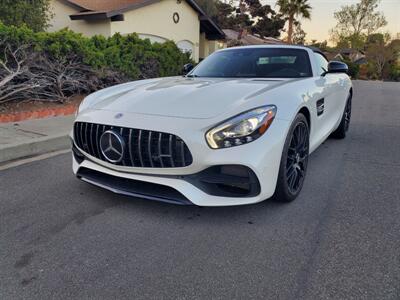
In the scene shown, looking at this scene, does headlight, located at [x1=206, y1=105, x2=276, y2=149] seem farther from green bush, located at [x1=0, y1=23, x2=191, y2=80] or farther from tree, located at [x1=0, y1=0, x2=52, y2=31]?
tree, located at [x1=0, y1=0, x2=52, y2=31]

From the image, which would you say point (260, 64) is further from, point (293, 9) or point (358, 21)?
point (358, 21)

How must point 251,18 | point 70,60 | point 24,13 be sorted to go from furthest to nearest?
point 251,18 < point 24,13 < point 70,60

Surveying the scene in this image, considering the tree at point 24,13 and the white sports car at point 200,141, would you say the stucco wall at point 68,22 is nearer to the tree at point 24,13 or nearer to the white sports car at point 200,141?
the tree at point 24,13

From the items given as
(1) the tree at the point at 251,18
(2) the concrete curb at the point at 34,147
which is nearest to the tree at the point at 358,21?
(1) the tree at the point at 251,18

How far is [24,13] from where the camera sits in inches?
399

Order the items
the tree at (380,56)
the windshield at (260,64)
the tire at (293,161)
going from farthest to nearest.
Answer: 1. the tree at (380,56)
2. the windshield at (260,64)
3. the tire at (293,161)

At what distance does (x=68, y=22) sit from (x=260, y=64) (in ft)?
39.9

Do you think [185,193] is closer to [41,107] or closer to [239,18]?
[41,107]

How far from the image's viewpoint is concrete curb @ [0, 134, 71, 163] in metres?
4.46

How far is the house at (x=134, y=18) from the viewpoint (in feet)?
43.0

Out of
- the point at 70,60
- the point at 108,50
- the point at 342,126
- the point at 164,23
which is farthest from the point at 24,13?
the point at 342,126

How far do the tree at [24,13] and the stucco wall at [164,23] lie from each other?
2786mm

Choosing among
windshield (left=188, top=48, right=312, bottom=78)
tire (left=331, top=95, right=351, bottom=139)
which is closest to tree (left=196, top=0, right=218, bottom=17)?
tire (left=331, top=95, right=351, bottom=139)

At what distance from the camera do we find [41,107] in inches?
264
